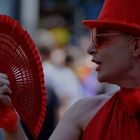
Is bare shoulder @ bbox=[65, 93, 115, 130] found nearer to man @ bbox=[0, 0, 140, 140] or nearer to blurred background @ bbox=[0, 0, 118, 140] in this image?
man @ bbox=[0, 0, 140, 140]

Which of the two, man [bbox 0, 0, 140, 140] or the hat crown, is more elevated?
the hat crown

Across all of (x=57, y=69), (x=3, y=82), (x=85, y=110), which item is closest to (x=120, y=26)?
(x=85, y=110)

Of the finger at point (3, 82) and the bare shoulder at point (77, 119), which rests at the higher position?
the finger at point (3, 82)

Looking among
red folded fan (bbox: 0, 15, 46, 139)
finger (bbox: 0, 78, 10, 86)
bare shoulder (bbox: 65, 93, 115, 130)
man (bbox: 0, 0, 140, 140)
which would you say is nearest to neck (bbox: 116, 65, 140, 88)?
→ man (bbox: 0, 0, 140, 140)

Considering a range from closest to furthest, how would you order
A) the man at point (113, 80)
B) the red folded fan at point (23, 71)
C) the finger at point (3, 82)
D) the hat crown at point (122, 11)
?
the finger at point (3, 82), the red folded fan at point (23, 71), the man at point (113, 80), the hat crown at point (122, 11)

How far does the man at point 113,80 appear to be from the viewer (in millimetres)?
3775

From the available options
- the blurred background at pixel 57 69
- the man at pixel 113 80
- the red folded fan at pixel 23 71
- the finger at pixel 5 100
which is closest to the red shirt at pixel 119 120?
the man at pixel 113 80

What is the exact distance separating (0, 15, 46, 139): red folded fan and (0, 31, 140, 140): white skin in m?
0.13

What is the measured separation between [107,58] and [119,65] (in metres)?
0.07

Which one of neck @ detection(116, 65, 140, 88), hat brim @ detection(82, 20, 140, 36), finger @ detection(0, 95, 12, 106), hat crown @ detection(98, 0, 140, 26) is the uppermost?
hat crown @ detection(98, 0, 140, 26)

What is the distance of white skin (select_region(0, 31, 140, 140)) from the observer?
12.5 ft

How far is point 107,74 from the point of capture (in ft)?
12.5

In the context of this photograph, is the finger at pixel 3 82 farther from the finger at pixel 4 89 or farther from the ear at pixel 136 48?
the ear at pixel 136 48

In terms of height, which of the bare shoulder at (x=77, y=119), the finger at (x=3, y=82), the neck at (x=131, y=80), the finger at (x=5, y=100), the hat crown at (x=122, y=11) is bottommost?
the bare shoulder at (x=77, y=119)
